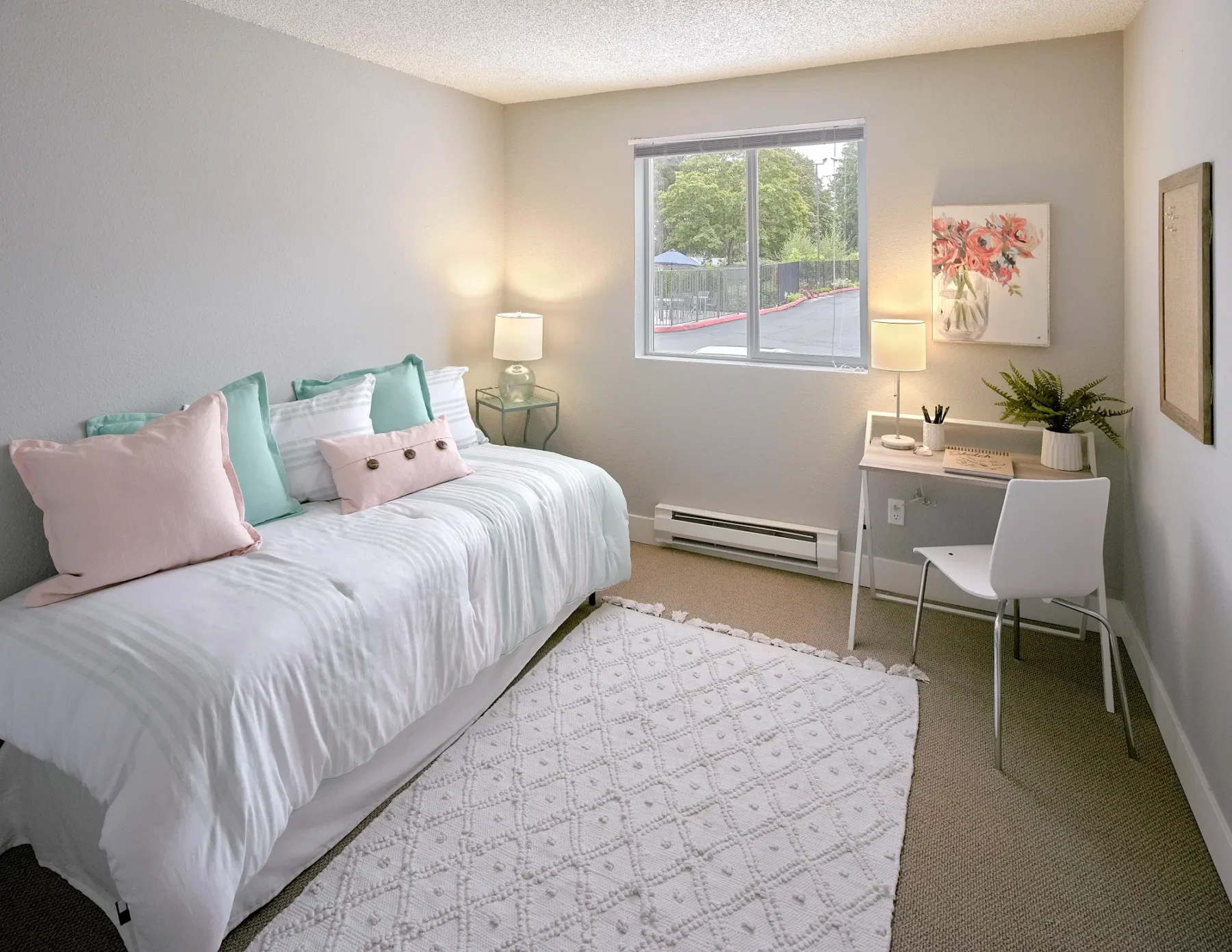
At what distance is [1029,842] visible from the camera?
2.03 metres

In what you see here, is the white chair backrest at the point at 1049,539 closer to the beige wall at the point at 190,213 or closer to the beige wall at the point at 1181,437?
the beige wall at the point at 1181,437

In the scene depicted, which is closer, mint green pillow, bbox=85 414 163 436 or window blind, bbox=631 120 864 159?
mint green pillow, bbox=85 414 163 436

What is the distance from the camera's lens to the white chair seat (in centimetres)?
250

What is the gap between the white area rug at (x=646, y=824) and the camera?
1.77 metres

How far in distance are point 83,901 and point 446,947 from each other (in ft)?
2.89

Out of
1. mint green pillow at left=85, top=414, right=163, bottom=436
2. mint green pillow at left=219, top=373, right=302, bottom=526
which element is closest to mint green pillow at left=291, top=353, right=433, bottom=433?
mint green pillow at left=219, top=373, right=302, bottom=526

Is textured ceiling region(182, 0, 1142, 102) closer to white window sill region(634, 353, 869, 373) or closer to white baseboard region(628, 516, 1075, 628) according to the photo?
white window sill region(634, 353, 869, 373)

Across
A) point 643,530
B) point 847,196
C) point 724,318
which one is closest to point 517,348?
point 724,318

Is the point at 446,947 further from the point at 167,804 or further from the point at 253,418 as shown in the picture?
the point at 253,418

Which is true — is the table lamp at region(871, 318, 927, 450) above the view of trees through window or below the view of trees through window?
below

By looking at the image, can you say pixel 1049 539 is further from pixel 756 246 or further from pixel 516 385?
pixel 516 385

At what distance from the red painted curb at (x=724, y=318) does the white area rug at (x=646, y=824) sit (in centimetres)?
175

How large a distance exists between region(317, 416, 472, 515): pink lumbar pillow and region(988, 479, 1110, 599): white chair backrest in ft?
6.39

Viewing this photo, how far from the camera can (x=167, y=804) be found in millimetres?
1543
